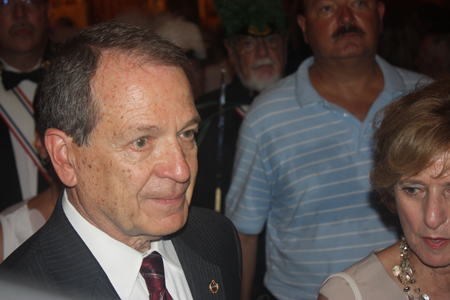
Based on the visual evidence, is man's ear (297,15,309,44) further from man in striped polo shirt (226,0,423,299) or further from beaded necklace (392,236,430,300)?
beaded necklace (392,236,430,300)

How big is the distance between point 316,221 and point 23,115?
2.16m

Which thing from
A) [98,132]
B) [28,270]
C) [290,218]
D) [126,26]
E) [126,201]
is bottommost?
[290,218]

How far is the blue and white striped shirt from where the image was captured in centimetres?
223

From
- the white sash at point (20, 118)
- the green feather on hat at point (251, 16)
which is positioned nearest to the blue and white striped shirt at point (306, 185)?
the green feather on hat at point (251, 16)

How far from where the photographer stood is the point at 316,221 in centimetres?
229

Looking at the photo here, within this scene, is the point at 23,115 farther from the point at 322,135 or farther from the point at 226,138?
the point at 322,135

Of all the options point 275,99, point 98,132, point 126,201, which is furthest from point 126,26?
point 275,99

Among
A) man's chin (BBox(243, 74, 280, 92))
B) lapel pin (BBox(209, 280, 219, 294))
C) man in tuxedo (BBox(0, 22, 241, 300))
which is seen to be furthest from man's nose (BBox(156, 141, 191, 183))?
man's chin (BBox(243, 74, 280, 92))

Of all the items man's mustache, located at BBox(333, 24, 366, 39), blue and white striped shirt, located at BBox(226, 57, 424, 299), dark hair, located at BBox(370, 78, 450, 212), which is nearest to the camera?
dark hair, located at BBox(370, 78, 450, 212)

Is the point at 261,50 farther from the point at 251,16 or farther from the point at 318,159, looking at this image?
the point at 318,159

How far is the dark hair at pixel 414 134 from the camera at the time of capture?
145cm

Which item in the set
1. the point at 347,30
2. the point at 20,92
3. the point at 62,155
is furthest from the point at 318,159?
the point at 20,92

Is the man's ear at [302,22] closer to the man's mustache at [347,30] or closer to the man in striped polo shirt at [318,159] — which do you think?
the man in striped polo shirt at [318,159]

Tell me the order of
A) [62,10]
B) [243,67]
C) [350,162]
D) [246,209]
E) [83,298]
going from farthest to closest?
[62,10] < [243,67] < [246,209] < [350,162] < [83,298]
